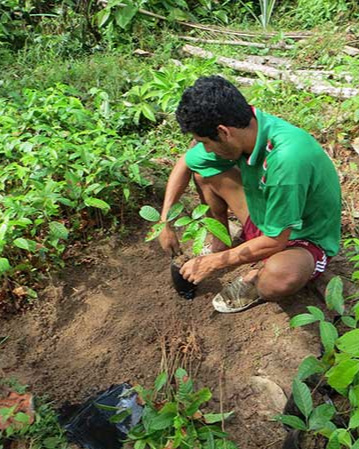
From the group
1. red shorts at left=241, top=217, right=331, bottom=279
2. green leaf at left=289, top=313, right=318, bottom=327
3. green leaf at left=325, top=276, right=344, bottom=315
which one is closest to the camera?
green leaf at left=289, top=313, right=318, bottom=327

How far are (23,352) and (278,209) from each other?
138 cm

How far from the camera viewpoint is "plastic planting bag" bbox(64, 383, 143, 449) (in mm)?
2184

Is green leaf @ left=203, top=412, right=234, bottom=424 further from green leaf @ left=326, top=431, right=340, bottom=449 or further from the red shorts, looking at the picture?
the red shorts

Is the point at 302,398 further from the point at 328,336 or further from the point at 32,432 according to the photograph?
the point at 32,432

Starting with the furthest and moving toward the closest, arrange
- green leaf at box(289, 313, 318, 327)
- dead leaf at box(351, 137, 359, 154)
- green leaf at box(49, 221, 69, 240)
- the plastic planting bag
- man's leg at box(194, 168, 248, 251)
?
→ dead leaf at box(351, 137, 359, 154), green leaf at box(49, 221, 69, 240), man's leg at box(194, 168, 248, 251), the plastic planting bag, green leaf at box(289, 313, 318, 327)

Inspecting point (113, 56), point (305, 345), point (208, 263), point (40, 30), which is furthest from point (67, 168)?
point (40, 30)

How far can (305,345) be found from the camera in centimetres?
250

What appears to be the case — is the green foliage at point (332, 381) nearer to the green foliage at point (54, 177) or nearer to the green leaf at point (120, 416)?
the green leaf at point (120, 416)

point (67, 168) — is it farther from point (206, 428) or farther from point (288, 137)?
point (206, 428)

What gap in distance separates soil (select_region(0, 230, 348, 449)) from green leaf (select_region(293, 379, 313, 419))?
0.98ft

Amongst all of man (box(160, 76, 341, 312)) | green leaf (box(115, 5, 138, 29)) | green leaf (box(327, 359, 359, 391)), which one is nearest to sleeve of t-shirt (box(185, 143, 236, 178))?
man (box(160, 76, 341, 312))

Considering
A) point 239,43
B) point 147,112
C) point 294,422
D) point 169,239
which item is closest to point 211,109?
point 169,239

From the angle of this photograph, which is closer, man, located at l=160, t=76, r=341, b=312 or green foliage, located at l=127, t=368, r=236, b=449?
green foliage, located at l=127, t=368, r=236, b=449

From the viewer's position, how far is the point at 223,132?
215 centimetres
